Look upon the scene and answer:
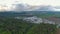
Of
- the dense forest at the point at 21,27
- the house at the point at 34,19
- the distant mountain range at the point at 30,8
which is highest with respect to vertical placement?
the distant mountain range at the point at 30,8

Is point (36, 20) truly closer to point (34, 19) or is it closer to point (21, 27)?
point (34, 19)

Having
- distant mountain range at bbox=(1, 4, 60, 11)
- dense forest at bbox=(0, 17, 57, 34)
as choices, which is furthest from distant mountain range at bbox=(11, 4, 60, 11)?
dense forest at bbox=(0, 17, 57, 34)

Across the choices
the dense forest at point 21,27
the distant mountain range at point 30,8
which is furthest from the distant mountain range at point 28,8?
the dense forest at point 21,27

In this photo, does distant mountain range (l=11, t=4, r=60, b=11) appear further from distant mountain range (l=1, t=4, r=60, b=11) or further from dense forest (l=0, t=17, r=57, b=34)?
dense forest (l=0, t=17, r=57, b=34)

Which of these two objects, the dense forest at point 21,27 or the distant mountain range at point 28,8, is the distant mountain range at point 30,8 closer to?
the distant mountain range at point 28,8

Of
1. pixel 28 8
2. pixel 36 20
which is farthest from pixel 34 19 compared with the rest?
pixel 28 8

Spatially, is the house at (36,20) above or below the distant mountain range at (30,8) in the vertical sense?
below

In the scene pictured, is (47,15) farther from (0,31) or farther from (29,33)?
(0,31)

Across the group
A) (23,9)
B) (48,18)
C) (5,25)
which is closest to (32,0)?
(23,9)
